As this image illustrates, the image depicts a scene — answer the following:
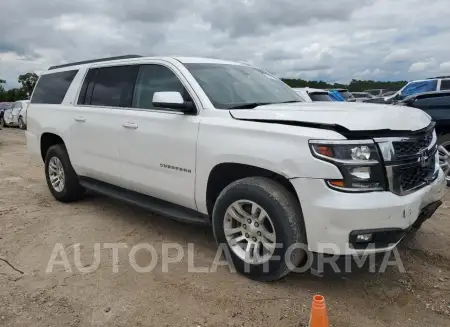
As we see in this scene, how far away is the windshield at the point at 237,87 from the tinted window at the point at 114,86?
83 centimetres

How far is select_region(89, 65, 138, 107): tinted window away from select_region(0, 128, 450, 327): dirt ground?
146 centimetres

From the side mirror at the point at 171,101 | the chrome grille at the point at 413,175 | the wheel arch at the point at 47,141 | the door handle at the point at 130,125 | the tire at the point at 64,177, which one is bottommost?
the tire at the point at 64,177

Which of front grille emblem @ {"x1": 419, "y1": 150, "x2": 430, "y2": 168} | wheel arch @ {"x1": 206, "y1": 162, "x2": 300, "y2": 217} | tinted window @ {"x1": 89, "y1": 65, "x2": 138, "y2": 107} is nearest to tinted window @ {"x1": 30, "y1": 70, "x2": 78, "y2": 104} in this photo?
tinted window @ {"x1": 89, "y1": 65, "x2": 138, "y2": 107}

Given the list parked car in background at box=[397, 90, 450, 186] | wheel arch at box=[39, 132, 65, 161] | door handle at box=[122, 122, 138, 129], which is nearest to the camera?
door handle at box=[122, 122, 138, 129]

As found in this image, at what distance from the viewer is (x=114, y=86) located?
4941 mm

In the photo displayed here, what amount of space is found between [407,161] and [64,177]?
14.3ft

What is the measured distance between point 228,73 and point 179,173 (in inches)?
47.9

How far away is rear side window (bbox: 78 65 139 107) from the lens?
15.5 ft

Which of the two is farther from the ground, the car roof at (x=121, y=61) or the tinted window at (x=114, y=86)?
the car roof at (x=121, y=61)

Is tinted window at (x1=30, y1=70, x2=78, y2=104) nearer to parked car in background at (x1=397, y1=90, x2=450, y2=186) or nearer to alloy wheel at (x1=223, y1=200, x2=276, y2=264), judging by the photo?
alloy wheel at (x1=223, y1=200, x2=276, y2=264)

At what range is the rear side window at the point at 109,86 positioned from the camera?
A: 4.73 metres

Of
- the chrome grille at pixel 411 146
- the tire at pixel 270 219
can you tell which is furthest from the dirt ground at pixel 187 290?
the chrome grille at pixel 411 146

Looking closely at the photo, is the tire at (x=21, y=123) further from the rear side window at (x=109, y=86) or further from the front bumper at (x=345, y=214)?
the front bumper at (x=345, y=214)

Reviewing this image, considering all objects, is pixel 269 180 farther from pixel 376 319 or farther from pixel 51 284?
pixel 51 284
